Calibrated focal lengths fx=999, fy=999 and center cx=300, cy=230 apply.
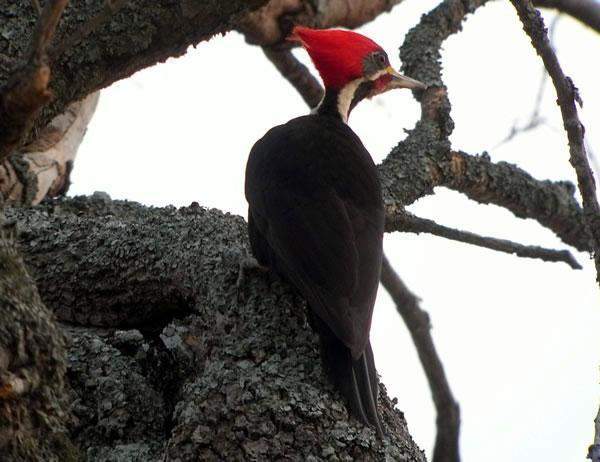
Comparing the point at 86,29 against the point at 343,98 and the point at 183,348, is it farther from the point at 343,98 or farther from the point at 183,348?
the point at 343,98

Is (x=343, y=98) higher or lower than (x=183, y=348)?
higher

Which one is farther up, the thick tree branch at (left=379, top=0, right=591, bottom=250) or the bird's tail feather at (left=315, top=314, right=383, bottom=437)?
the thick tree branch at (left=379, top=0, right=591, bottom=250)

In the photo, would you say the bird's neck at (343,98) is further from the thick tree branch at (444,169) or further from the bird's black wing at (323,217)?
the bird's black wing at (323,217)

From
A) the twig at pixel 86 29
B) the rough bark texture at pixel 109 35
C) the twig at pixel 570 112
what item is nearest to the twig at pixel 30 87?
the twig at pixel 86 29

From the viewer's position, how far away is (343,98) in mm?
3408

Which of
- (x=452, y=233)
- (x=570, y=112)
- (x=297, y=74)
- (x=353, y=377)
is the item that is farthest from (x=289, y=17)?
(x=353, y=377)

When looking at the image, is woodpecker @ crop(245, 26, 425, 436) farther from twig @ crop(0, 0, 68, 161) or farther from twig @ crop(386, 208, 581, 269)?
twig @ crop(0, 0, 68, 161)

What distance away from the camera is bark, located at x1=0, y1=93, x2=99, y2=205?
342cm

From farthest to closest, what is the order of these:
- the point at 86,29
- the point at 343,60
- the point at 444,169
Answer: the point at 343,60 → the point at 444,169 → the point at 86,29

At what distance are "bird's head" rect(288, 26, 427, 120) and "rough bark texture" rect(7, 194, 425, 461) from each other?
0.84 metres

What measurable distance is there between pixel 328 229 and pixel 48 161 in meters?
1.55

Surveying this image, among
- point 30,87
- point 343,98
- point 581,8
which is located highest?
point 581,8

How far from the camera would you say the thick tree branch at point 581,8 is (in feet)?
12.8

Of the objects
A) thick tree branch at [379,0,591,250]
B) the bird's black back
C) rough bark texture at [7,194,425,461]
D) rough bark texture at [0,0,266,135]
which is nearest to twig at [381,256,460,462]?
thick tree branch at [379,0,591,250]
